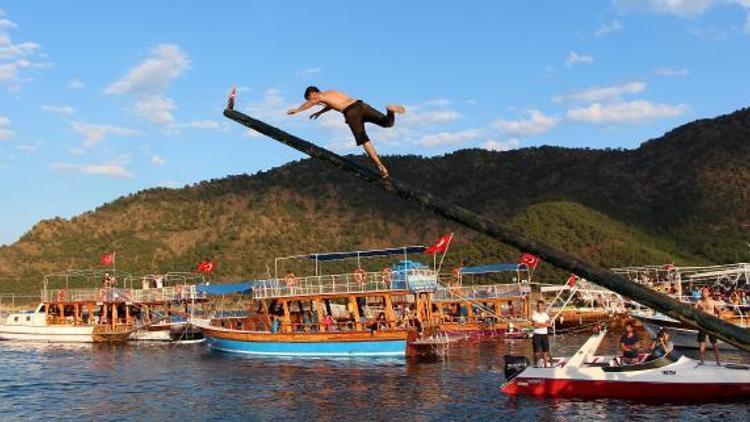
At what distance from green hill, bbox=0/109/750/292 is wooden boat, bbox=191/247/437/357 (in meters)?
48.8

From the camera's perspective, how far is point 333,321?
137 ft

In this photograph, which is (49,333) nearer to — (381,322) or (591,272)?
(381,322)

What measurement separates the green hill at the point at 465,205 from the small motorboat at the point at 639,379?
64002 millimetres

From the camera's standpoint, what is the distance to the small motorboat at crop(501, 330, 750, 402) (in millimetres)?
22062

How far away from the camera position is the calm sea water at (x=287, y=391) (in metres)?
22.2

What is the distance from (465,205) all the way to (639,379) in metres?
106

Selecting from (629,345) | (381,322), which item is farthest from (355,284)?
(629,345)

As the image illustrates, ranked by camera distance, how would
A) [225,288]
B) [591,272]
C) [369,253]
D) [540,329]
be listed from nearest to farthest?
[591,272] < [540,329] < [369,253] < [225,288]

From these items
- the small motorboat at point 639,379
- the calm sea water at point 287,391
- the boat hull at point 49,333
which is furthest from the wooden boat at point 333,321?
the boat hull at point 49,333

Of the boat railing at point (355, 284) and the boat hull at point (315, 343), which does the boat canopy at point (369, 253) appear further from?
the boat hull at point (315, 343)

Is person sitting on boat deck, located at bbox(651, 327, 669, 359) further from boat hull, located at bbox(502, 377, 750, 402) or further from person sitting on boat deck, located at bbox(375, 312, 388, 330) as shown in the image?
person sitting on boat deck, located at bbox(375, 312, 388, 330)

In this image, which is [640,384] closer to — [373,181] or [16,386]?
[373,181]

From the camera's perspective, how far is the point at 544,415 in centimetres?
2114

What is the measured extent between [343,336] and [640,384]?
1958cm
